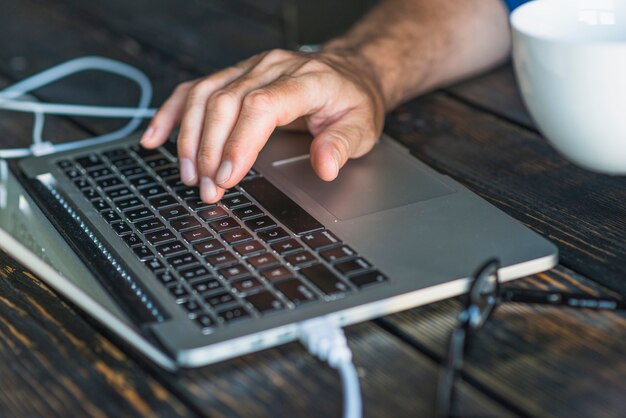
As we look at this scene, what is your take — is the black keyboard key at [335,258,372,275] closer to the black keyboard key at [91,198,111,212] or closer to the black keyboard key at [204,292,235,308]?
the black keyboard key at [204,292,235,308]

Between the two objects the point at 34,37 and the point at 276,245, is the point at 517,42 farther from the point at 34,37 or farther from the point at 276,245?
the point at 34,37

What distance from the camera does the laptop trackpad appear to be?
74 cm

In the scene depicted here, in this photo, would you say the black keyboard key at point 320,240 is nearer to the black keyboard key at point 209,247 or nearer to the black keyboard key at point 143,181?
the black keyboard key at point 209,247

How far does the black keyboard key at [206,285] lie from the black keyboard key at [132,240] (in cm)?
9

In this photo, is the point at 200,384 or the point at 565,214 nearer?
the point at 200,384

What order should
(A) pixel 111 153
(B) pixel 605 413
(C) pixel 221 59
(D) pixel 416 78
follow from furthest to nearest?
(C) pixel 221 59, (D) pixel 416 78, (A) pixel 111 153, (B) pixel 605 413

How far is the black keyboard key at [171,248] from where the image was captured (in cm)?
67

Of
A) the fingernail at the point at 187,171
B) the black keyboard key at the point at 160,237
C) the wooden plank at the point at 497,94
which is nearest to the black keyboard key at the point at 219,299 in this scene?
the black keyboard key at the point at 160,237

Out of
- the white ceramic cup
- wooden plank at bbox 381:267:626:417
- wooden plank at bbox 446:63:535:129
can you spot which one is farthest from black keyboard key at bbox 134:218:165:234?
wooden plank at bbox 446:63:535:129

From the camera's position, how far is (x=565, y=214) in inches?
29.6

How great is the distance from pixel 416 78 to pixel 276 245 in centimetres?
43

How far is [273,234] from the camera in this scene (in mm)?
695

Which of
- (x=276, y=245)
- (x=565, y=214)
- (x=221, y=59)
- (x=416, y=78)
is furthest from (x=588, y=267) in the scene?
(x=221, y=59)

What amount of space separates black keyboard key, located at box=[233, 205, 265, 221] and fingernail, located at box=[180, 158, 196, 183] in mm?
69
